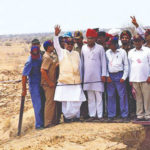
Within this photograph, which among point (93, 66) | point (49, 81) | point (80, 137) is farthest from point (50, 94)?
point (80, 137)

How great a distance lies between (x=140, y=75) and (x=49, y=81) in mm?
1722

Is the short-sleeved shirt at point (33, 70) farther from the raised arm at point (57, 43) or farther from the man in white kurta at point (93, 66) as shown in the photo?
the man in white kurta at point (93, 66)

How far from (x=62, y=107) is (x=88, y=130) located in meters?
1.03

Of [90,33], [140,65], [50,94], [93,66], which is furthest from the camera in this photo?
[50,94]

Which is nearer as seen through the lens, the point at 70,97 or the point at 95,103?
the point at 70,97

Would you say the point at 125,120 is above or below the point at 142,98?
below

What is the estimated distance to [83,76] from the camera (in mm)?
6730

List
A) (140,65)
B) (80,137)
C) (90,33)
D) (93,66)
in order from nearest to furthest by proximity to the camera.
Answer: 1. (80,137)
2. (140,65)
3. (90,33)
4. (93,66)

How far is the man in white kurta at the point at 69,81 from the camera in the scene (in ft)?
21.4

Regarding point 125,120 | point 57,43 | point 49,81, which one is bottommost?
point 125,120

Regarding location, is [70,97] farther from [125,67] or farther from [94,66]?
[125,67]

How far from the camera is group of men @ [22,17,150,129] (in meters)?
6.36

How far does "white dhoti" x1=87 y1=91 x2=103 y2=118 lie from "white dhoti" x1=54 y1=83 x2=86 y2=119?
0.59 feet

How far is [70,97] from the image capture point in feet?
21.5
